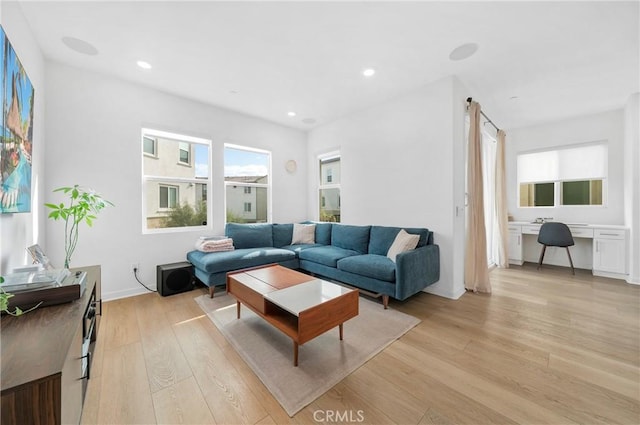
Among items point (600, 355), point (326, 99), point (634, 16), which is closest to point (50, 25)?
point (326, 99)

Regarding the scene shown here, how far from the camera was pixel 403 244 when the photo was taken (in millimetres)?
2857

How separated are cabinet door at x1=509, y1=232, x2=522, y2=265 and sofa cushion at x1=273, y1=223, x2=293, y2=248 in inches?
171

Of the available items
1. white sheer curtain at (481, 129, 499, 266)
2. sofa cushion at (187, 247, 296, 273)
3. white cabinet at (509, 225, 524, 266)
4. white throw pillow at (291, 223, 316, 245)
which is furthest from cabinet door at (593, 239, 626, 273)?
sofa cushion at (187, 247, 296, 273)

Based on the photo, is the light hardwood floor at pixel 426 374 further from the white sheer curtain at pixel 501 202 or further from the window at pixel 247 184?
the window at pixel 247 184

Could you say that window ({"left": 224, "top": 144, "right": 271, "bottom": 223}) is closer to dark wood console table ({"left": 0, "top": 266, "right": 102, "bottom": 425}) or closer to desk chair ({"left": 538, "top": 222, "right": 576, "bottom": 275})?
dark wood console table ({"left": 0, "top": 266, "right": 102, "bottom": 425})

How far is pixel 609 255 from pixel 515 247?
3.83 feet

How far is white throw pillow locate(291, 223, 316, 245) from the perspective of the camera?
14.1ft

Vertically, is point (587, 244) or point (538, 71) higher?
point (538, 71)

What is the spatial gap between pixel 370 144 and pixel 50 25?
367 cm

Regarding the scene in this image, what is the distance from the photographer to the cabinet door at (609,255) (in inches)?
143

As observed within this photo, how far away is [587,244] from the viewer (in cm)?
415

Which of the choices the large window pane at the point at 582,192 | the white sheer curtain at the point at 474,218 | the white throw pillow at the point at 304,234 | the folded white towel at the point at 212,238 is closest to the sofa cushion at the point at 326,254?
the white throw pillow at the point at 304,234

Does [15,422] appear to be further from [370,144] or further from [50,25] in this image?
[370,144]

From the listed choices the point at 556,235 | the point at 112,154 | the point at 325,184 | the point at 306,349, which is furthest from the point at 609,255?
the point at 112,154
